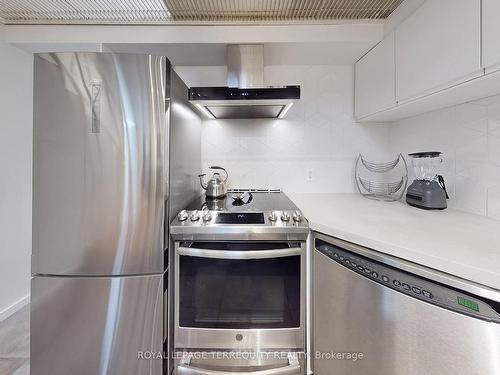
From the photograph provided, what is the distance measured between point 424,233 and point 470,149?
0.77 m

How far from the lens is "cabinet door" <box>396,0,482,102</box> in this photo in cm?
96

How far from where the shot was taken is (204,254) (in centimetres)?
114

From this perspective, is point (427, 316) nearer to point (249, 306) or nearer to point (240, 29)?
point (249, 306)

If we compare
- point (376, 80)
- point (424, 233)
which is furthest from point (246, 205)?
point (376, 80)

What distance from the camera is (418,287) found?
29.3 inches

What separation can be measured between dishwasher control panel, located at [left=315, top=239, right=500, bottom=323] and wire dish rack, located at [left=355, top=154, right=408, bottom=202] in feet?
3.62

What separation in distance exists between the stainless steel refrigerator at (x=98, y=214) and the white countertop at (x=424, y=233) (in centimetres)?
85

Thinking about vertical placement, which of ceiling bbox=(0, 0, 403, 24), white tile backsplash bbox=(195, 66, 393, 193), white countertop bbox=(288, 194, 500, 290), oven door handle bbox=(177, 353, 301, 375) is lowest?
oven door handle bbox=(177, 353, 301, 375)

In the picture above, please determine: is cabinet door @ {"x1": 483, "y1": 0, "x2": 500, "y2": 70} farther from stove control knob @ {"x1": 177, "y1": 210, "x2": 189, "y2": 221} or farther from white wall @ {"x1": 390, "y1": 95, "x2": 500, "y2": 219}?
stove control knob @ {"x1": 177, "y1": 210, "x2": 189, "y2": 221}

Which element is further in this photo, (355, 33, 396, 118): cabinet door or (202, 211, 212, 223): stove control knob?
(355, 33, 396, 118): cabinet door

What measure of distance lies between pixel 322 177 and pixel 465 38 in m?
1.22

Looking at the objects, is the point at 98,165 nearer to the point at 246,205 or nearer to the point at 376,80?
the point at 246,205

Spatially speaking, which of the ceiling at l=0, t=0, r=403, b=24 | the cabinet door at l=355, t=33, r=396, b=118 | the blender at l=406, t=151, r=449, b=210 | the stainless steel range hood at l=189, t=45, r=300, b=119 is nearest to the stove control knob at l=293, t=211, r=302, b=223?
the stainless steel range hood at l=189, t=45, r=300, b=119

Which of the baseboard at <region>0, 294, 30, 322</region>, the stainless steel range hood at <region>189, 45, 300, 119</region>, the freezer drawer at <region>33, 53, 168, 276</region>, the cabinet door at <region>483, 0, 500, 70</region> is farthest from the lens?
the baseboard at <region>0, 294, 30, 322</region>
